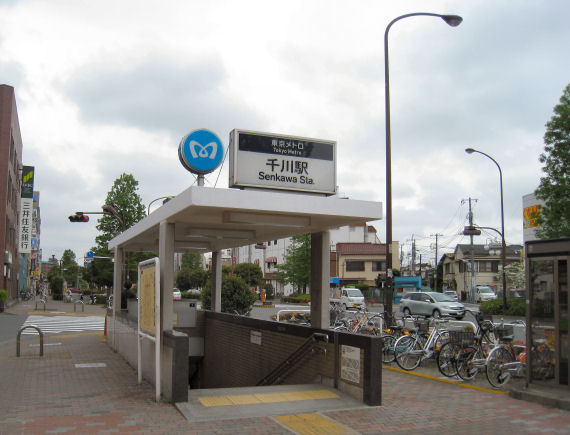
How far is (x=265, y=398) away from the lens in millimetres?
8008

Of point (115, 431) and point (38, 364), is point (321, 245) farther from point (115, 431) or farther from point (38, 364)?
point (38, 364)

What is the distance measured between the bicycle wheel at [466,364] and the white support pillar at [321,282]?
236cm

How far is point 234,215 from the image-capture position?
855 centimetres

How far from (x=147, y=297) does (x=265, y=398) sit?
8.22 feet

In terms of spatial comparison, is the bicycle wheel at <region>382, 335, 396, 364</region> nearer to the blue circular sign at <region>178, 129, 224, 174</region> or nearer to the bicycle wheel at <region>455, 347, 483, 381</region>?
the bicycle wheel at <region>455, 347, 483, 381</region>

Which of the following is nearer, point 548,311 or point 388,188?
point 548,311

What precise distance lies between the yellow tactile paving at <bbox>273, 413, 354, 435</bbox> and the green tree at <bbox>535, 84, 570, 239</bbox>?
780 inches

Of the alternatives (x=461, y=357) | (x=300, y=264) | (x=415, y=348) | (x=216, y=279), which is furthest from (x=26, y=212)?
(x=461, y=357)

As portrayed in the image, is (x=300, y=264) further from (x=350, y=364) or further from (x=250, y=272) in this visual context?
(x=350, y=364)

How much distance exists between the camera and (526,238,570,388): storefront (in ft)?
27.2

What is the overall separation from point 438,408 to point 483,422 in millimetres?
824

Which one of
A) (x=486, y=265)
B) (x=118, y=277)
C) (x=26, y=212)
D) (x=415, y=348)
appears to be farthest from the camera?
(x=486, y=265)

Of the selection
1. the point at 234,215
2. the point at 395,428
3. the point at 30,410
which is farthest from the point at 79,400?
the point at 395,428

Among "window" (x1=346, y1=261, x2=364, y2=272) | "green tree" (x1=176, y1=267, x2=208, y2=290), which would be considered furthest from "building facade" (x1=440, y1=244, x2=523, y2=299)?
"green tree" (x1=176, y1=267, x2=208, y2=290)
